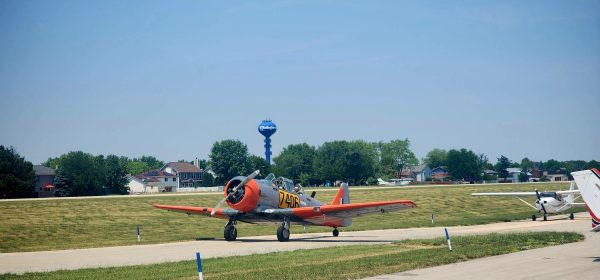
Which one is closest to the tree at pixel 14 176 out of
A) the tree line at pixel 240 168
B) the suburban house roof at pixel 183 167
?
the tree line at pixel 240 168

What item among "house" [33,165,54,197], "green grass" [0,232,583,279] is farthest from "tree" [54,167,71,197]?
"green grass" [0,232,583,279]

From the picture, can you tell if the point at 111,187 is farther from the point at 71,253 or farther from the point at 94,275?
the point at 94,275

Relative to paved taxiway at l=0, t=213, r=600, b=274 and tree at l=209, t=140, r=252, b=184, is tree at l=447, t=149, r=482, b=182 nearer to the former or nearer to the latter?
tree at l=209, t=140, r=252, b=184

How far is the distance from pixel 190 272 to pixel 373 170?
118 m

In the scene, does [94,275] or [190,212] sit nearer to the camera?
[94,275]

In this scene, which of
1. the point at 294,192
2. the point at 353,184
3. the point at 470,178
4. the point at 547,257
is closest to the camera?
the point at 547,257

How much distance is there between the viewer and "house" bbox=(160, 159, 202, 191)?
16638 cm

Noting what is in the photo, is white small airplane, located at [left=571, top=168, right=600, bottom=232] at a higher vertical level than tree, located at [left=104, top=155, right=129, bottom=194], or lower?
lower

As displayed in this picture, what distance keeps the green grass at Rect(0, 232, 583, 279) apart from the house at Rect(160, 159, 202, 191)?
13717cm

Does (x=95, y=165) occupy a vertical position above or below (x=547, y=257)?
above

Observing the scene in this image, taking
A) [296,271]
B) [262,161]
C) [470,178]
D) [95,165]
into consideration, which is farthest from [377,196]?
[470,178]

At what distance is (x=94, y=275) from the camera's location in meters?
21.2

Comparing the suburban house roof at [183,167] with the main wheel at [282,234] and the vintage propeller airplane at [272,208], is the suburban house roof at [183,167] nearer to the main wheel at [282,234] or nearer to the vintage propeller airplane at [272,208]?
the vintage propeller airplane at [272,208]

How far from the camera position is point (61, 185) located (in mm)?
88688
